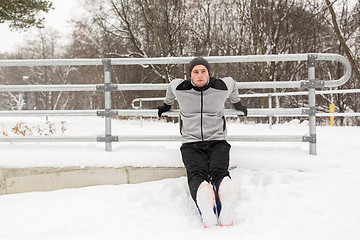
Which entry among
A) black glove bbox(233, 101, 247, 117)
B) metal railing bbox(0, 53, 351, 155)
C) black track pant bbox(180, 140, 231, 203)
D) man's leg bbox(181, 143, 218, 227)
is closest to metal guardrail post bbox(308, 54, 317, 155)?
metal railing bbox(0, 53, 351, 155)

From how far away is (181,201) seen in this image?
2256 mm

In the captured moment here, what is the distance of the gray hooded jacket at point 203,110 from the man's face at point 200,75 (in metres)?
0.04

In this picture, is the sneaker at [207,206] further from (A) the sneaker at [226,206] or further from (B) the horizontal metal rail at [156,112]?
(B) the horizontal metal rail at [156,112]

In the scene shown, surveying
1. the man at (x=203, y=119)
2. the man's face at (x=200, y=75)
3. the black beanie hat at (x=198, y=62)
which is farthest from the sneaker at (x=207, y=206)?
the black beanie hat at (x=198, y=62)

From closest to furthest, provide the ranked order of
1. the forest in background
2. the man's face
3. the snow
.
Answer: the snow → the man's face → the forest in background

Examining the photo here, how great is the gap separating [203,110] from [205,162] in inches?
18.9

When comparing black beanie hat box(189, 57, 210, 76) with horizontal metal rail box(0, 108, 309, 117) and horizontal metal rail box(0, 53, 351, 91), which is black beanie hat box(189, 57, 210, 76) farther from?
horizontal metal rail box(0, 108, 309, 117)

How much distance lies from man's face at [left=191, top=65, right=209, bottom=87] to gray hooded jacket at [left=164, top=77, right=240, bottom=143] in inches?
1.7

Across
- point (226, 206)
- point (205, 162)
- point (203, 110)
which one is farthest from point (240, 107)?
point (226, 206)

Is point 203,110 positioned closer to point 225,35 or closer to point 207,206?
point 207,206

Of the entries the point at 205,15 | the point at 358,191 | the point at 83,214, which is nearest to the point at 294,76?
the point at 205,15

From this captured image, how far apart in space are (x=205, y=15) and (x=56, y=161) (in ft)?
53.4

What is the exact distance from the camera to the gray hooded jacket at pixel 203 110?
7.82 ft

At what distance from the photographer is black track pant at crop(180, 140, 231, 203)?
2.08m
